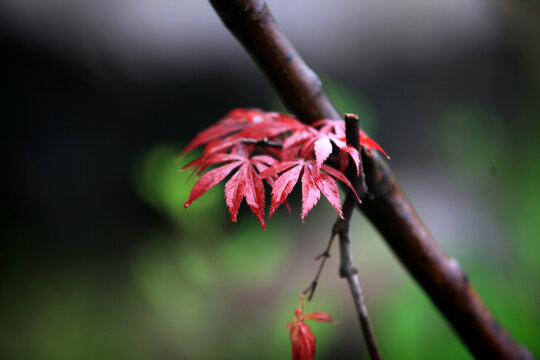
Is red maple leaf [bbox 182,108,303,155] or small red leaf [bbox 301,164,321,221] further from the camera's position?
red maple leaf [bbox 182,108,303,155]

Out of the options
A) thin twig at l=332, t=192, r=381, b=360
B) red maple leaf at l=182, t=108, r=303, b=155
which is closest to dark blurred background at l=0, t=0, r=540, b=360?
red maple leaf at l=182, t=108, r=303, b=155

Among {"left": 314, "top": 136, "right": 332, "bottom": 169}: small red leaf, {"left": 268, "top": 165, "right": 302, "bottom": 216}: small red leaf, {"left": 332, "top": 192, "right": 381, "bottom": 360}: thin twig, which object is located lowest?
{"left": 332, "top": 192, "right": 381, "bottom": 360}: thin twig

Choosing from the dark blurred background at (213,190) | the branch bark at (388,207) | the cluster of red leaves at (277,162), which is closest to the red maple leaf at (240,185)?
the cluster of red leaves at (277,162)

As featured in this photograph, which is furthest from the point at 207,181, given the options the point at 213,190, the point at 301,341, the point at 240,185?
the point at 213,190

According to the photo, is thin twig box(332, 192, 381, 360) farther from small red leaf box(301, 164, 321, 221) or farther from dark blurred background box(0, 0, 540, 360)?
dark blurred background box(0, 0, 540, 360)

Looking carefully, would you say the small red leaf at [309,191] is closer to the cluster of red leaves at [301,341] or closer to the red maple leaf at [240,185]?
the red maple leaf at [240,185]

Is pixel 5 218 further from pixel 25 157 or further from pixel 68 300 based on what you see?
pixel 68 300
